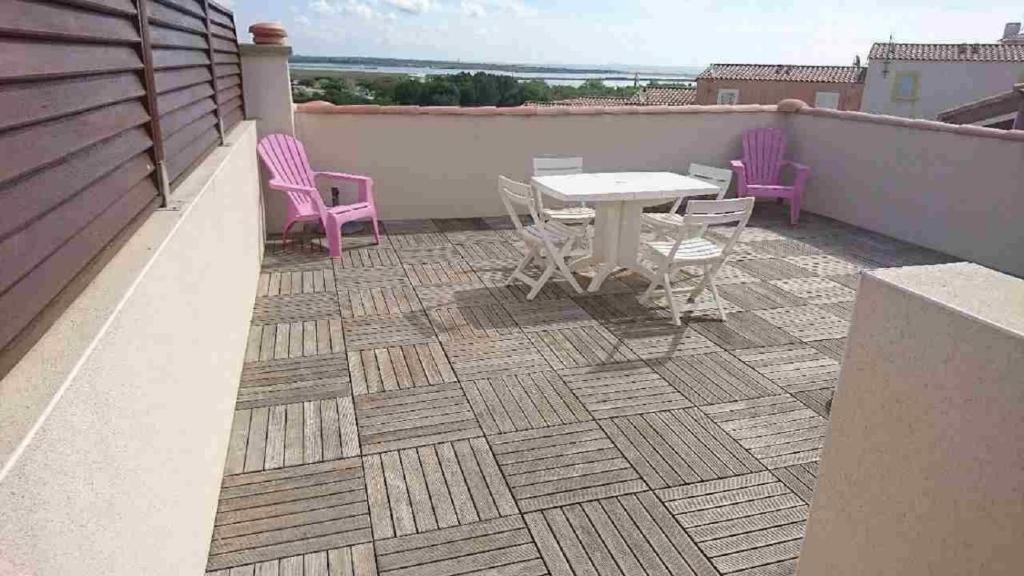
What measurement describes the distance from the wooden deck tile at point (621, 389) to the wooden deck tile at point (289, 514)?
114 centimetres

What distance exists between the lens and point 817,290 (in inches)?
181

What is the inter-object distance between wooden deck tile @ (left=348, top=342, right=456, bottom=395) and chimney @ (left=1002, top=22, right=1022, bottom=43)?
1470 inches

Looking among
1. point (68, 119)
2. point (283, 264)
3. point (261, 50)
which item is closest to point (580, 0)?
point (261, 50)

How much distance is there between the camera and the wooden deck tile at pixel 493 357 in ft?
10.7

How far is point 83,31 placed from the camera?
4.58 ft

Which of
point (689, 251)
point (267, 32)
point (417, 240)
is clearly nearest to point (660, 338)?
point (689, 251)

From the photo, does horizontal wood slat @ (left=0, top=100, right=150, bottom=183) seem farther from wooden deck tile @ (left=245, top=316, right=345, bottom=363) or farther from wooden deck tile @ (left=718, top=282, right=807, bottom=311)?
wooden deck tile @ (left=718, top=282, right=807, bottom=311)

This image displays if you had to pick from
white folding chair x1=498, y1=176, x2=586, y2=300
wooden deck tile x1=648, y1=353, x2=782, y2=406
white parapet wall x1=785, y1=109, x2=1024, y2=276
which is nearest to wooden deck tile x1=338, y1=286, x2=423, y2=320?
white folding chair x1=498, y1=176, x2=586, y2=300

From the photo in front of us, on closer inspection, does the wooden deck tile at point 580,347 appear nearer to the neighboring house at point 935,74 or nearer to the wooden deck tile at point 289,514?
the wooden deck tile at point 289,514

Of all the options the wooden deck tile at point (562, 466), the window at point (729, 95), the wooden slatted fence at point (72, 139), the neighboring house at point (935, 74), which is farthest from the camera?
the window at point (729, 95)

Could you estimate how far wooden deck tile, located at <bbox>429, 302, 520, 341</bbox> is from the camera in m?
3.70

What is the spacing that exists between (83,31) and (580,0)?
1286cm

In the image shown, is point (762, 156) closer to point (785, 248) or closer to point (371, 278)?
point (785, 248)

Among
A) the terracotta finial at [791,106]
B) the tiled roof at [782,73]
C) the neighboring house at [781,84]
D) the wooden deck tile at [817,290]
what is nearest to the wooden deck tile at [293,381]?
the wooden deck tile at [817,290]
